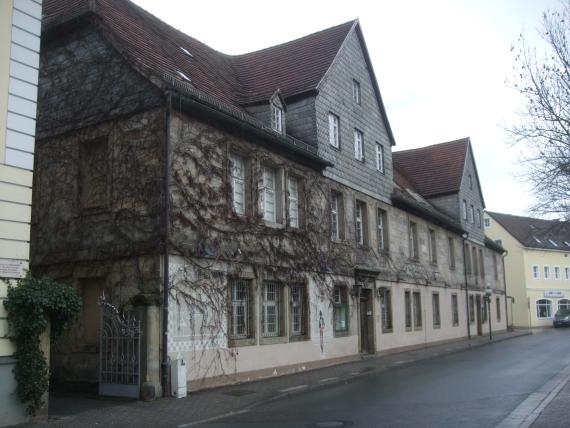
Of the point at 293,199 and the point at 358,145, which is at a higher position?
the point at 358,145

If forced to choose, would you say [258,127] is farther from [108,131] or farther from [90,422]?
[90,422]

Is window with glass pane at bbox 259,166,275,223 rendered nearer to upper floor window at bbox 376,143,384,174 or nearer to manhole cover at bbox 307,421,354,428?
manhole cover at bbox 307,421,354,428

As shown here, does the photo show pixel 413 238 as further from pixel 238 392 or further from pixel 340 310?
pixel 238 392

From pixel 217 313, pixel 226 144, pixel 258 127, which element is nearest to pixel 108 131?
pixel 226 144

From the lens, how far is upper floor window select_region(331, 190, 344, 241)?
21784mm

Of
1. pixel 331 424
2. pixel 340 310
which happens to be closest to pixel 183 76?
pixel 340 310

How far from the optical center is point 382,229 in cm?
2598

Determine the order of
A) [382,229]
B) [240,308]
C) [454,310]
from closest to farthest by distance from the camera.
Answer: [240,308]
[382,229]
[454,310]

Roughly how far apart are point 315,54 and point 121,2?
296 inches

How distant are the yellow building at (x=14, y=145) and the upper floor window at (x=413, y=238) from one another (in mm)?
20629

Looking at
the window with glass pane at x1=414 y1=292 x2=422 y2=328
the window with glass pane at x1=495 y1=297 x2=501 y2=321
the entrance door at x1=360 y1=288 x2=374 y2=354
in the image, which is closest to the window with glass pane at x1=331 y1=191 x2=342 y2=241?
the entrance door at x1=360 y1=288 x2=374 y2=354

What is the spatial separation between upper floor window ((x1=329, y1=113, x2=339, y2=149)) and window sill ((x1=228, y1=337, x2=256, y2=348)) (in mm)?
8429

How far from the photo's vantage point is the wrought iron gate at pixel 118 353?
13.1 metres

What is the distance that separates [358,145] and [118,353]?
45.6 ft
